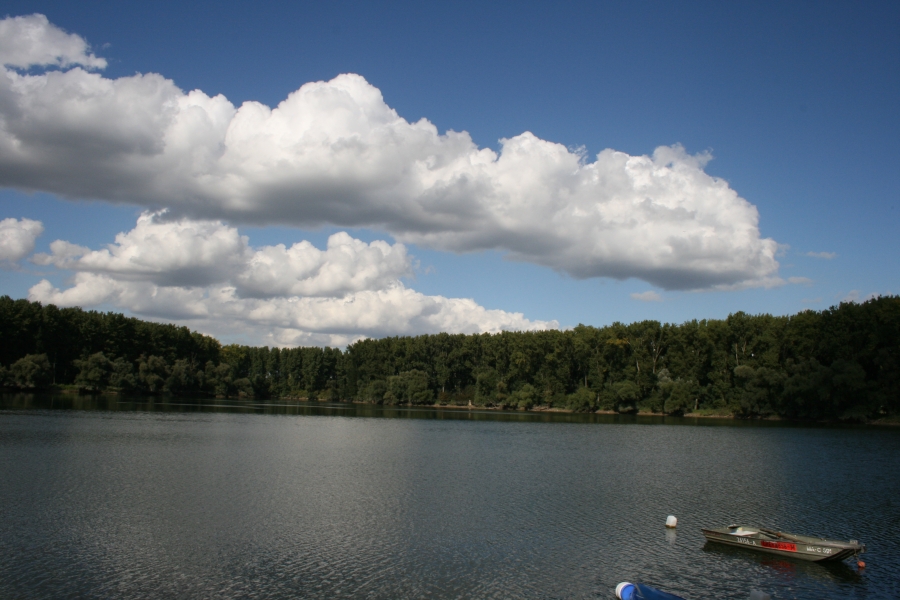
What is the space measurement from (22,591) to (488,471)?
25251 millimetres

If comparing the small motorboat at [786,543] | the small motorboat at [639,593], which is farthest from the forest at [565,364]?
the small motorboat at [639,593]

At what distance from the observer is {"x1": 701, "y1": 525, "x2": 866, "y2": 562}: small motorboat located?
66.1 feet

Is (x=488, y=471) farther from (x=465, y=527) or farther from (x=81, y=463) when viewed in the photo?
(x=81, y=463)

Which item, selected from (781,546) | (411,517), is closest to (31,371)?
(411,517)

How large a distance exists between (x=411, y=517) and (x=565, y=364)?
334 feet

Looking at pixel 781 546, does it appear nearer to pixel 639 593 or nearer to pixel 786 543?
pixel 786 543

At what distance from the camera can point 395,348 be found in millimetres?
153250

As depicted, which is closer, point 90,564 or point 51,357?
point 90,564

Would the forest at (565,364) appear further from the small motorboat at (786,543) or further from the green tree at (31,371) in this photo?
the small motorboat at (786,543)

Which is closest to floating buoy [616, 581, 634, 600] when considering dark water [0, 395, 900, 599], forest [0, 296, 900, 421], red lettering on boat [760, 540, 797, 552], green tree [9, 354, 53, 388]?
dark water [0, 395, 900, 599]

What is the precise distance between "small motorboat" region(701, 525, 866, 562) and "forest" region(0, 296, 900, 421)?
70.7 m

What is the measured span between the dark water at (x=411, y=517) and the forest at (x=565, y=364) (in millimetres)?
41823

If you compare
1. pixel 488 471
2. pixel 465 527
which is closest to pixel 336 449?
pixel 488 471

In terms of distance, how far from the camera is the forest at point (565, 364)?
84.3m
